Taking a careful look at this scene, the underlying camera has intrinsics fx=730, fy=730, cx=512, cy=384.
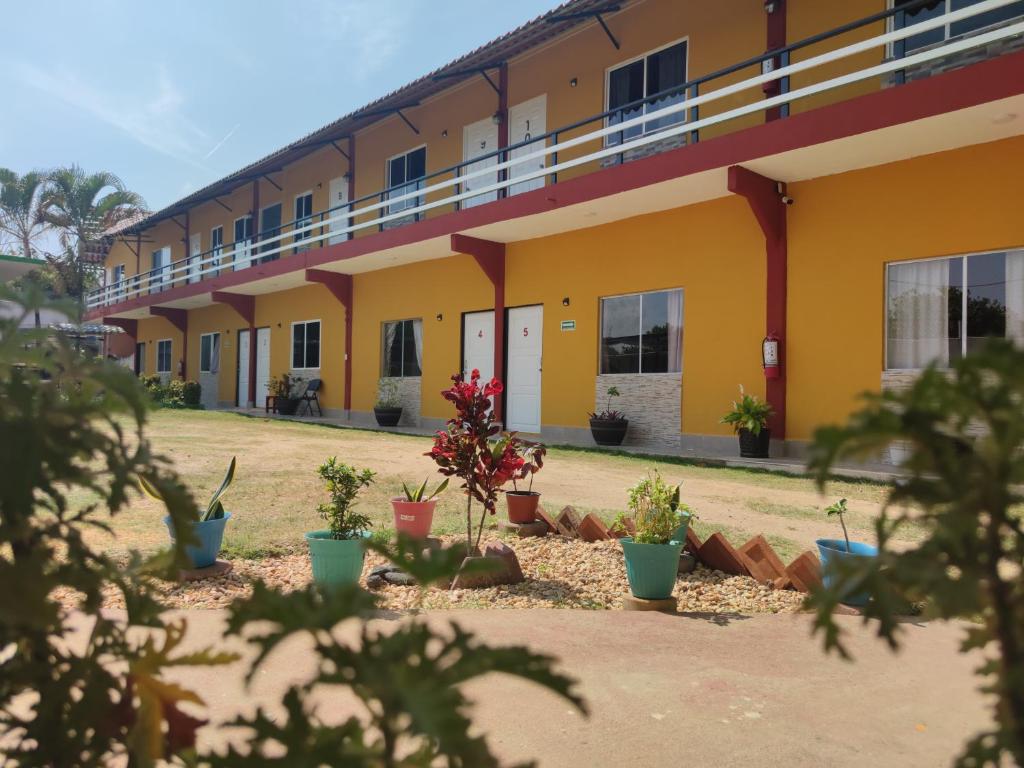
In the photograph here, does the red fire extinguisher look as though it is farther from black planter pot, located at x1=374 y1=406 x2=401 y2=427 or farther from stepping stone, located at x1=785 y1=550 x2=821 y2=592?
black planter pot, located at x1=374 y1=406 x2=401 y2=427

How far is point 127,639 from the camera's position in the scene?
807 millimetres

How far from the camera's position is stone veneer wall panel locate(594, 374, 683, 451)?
1176 centimetres

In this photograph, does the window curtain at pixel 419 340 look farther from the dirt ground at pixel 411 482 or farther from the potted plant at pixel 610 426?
the potted plant at pixel 610 426

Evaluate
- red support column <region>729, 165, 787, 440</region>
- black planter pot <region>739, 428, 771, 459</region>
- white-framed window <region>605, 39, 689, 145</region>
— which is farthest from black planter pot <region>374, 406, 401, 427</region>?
red support column <region>729, 165, 787, 440</region>

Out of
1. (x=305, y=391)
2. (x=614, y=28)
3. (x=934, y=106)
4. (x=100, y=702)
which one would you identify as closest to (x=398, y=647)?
(x=100, y=702)

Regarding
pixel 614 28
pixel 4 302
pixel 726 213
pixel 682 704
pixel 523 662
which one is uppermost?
pixel 614 28

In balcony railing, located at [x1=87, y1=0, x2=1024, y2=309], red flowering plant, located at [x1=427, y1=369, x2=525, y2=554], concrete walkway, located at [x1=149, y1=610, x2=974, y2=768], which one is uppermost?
balcony railing, located at [x1=87, y1=0, x2=1024, y2=309]

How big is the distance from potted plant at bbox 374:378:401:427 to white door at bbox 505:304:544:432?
128 inches

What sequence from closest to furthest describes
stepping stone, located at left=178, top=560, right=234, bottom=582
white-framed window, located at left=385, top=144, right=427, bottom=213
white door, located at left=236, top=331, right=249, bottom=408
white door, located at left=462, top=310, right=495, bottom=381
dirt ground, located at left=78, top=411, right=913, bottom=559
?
stepping stone, located at left=178, top=560, right=234, bottom=582 → dirt ground, located at left=78, top=411, right=913, bottom=559 → white door, located at left=462, top=310, right=495, bottom=381 → white-framed window, located at left=385, top=144, right=427, bottom=213 → white door, located at left=236, top=331, right=249, bottom=408

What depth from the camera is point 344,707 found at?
2.27 meters

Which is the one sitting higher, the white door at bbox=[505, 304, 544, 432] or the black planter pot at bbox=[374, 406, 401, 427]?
the white door at bbox=[505, 304, 544, 432]

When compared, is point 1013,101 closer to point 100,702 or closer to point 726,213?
point 726,213

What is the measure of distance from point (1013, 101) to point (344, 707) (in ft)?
28.3

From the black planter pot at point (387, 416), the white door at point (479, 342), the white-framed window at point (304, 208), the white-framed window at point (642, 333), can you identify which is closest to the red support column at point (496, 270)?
the white door at point (479, 342)
